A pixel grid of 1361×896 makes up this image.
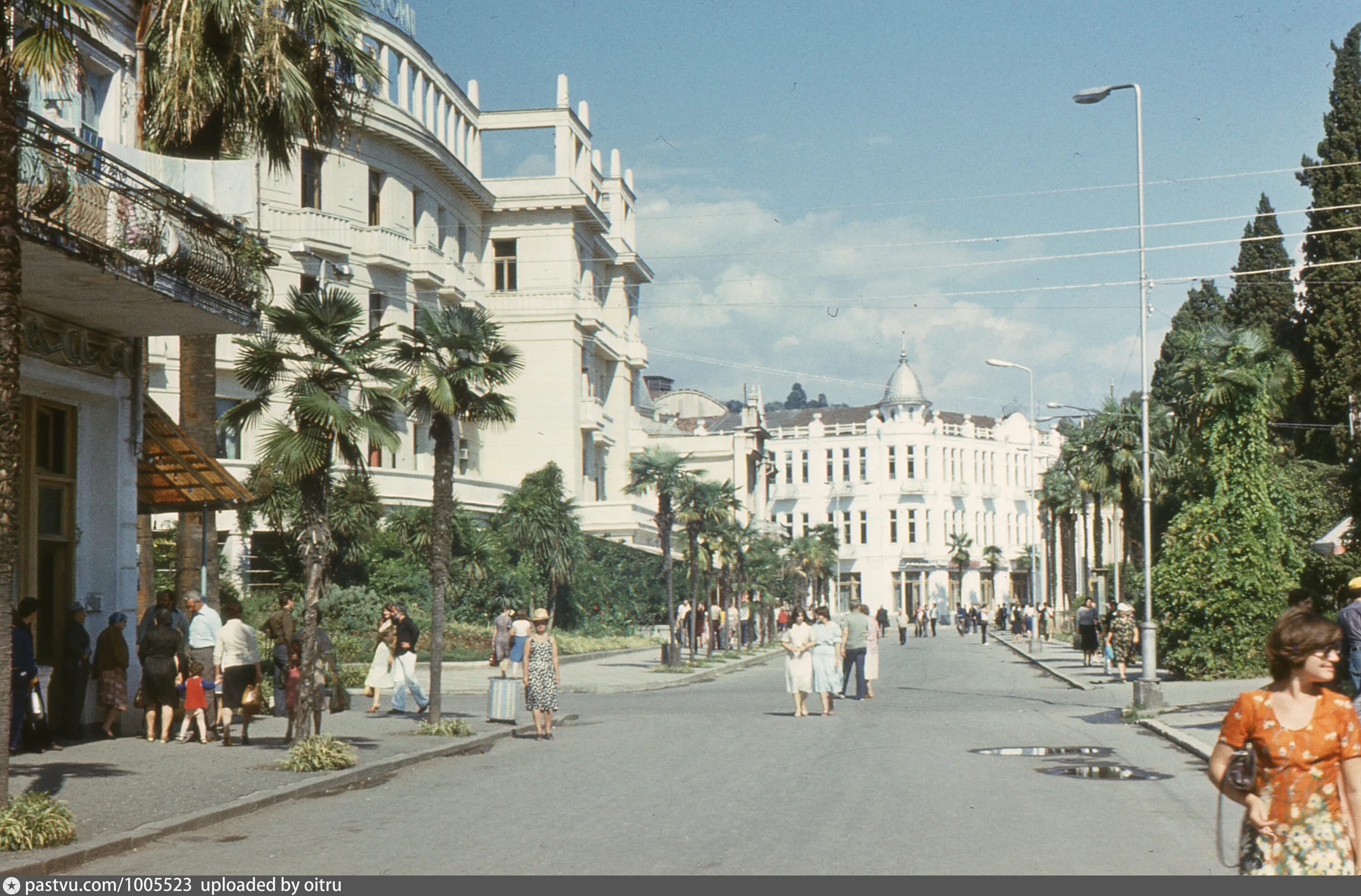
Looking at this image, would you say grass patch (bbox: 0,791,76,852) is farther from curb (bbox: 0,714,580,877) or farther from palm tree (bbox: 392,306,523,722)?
palm tree (bbox: 392,306,523,722)

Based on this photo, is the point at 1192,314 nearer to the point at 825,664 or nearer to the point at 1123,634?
the point at 1123,634

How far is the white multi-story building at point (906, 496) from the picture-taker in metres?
119

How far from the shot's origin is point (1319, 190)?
4428 cm

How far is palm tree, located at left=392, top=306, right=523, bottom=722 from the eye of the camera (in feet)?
64.6

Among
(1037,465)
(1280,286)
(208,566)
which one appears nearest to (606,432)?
(1280,286)

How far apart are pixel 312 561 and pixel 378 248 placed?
3209cm

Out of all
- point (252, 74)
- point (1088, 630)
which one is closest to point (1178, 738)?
point (252, 74)

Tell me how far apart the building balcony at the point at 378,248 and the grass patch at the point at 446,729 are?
97.6 ft

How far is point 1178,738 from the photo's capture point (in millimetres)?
17344

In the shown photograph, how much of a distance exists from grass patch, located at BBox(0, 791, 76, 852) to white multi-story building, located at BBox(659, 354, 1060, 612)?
10466cm

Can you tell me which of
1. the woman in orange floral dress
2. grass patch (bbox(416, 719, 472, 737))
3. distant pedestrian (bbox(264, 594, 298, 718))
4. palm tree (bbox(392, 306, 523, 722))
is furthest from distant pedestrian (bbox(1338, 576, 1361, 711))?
distant pedestrian (bbox(264, 594, 298, 718))

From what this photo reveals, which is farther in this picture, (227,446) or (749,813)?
(227,446)

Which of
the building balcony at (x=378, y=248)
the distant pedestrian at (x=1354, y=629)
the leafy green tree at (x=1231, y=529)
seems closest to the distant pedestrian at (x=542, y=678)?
the distant pedestrian at (x=1354, y=629)

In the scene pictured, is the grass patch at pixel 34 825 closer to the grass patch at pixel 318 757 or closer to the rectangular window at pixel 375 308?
the grass patch at pixel 318 757
